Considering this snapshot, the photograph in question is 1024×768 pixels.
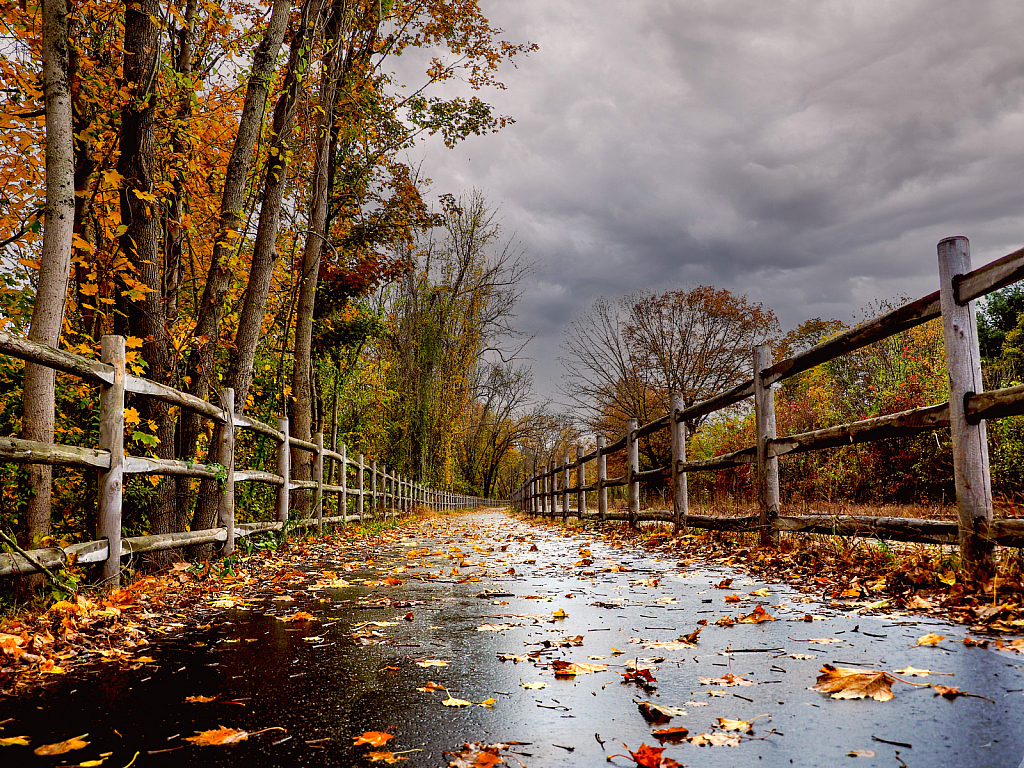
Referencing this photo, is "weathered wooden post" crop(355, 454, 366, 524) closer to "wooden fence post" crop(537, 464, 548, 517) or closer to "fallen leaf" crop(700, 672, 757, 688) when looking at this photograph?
"wooden fence post" crop(537, 464, 548, 517)

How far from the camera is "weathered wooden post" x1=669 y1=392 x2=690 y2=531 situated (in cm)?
746

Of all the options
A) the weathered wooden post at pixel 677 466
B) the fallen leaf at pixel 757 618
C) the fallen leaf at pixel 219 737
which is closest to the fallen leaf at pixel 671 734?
the fallen leaf at pixel 219 737

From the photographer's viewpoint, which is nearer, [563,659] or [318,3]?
[563,659]

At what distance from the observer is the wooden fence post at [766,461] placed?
17.7ft

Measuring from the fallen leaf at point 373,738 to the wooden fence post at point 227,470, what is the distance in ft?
15.9

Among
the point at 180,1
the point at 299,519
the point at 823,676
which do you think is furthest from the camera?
the point at 299,519

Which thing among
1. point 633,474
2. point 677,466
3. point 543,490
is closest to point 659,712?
point 677,466

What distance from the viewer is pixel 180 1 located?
6.64 metres

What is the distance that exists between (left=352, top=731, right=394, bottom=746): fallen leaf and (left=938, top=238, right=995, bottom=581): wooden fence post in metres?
2.83

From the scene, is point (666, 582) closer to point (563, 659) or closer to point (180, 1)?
point (563, 659)

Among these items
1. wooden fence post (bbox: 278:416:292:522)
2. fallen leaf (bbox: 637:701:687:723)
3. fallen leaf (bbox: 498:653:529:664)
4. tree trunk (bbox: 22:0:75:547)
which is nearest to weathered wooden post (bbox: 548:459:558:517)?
A: wooden fence post (bbox: 278:416:292:522)

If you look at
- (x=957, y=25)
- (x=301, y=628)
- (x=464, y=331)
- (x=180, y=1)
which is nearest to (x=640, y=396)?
(x=464, y=331)

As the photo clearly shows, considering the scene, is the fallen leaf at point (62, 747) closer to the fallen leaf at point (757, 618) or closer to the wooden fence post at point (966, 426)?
the fallen leaf at point (757, 618)

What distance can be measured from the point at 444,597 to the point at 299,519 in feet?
15.5
